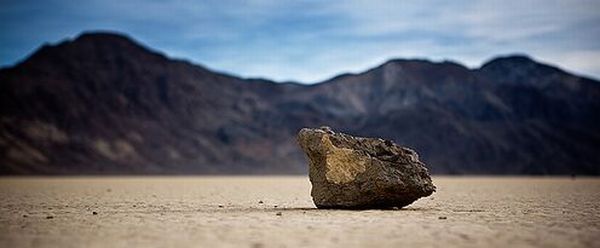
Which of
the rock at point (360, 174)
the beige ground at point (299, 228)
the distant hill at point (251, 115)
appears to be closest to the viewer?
the beige ground at point (299, 228)

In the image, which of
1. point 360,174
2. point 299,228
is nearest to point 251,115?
point 360,174

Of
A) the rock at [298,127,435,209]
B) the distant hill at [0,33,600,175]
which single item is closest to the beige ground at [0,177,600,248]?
the rock at [298,127,435,209]

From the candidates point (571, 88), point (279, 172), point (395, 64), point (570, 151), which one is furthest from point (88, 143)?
point (571, 88)

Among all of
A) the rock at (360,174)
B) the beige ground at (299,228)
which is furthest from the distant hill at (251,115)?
the beige ground at (299,228)

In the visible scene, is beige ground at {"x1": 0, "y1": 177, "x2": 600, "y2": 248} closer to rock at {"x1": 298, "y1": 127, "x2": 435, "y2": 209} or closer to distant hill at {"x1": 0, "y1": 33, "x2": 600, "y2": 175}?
rock at {"x1": 298, "y1": 127, "x2": 435, "y2": 209}

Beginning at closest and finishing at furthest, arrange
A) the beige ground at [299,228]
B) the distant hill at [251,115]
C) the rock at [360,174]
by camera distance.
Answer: the beige ground at [299,228], the rock at [360,174], the distant hill at [251,115]

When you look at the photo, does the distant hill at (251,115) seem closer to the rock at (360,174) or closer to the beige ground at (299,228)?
the rock at (360,174)
